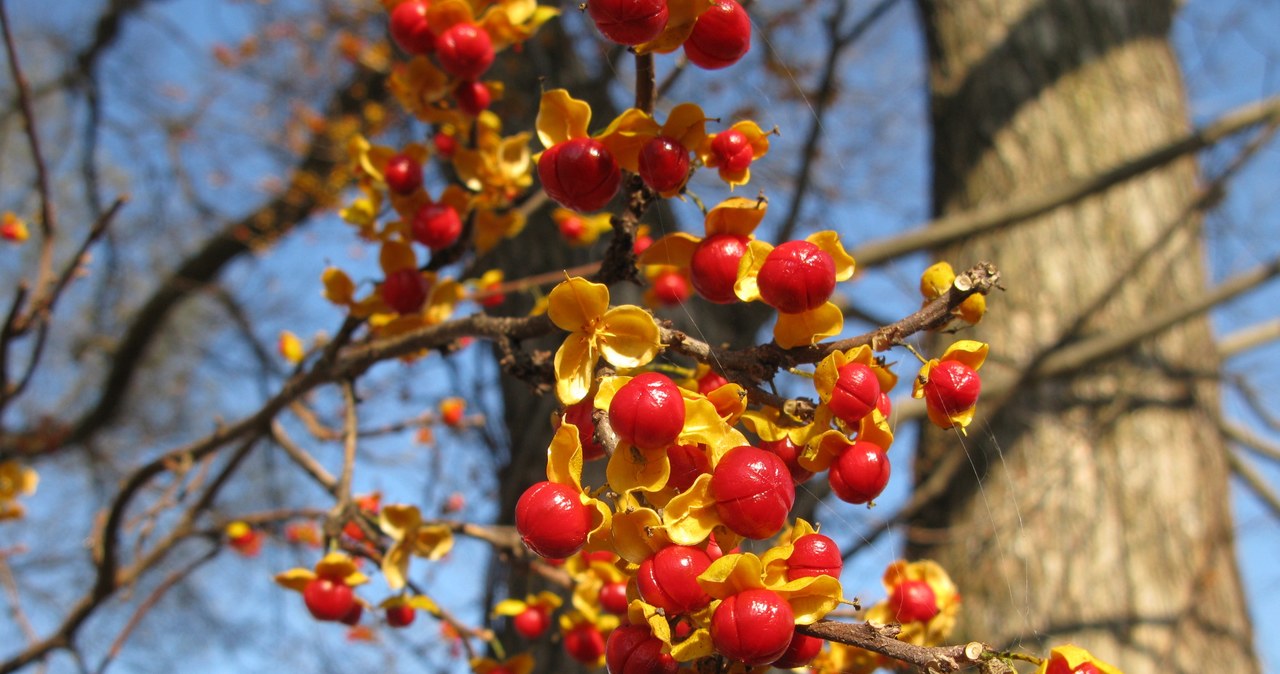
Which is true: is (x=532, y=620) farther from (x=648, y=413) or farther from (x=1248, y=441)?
(x=1248, y=441)

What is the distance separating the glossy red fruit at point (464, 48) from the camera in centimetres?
115

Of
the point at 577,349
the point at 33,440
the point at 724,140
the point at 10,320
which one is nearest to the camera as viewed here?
the point at 577,349

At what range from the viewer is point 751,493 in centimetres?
64

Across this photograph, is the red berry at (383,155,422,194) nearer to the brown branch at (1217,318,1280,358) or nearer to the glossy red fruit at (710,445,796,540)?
the glossy red fruit at (710,445,796,540)

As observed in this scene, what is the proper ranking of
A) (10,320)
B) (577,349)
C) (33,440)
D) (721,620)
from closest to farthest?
(721,620) < (577,349) < (10,320) < (33,440)

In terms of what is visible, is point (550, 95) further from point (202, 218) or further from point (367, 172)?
point (202, 218)

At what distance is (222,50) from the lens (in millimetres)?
4766

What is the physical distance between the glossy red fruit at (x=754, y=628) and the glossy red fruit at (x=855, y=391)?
0.57 feet

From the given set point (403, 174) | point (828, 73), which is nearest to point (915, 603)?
point (403, 174)

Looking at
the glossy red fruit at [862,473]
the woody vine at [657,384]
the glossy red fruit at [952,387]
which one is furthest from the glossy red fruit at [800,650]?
the glossy red fruit at [952,387]

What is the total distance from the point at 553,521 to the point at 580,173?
13.4 inches

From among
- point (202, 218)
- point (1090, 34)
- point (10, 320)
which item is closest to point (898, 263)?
point (1090, 34)

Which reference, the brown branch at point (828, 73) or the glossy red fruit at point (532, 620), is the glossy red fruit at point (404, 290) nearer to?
the glossy red fruit at point (532, 620)

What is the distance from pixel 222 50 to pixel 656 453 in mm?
4939
